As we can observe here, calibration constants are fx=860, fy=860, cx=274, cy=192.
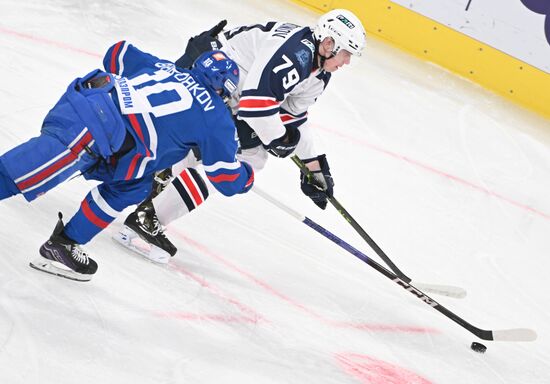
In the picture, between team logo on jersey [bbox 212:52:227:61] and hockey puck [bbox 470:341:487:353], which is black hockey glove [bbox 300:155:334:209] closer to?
hockey puck [bbox 470:341:487:353]

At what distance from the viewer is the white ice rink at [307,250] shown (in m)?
2.64

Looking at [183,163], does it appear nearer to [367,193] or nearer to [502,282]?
[367,193]

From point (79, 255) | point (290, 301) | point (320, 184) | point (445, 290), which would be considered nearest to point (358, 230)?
point (320, 184)

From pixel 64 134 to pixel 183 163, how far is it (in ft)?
3.13

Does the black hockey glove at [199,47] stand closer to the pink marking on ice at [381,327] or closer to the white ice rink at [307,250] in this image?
the white ice rink at [307,250]

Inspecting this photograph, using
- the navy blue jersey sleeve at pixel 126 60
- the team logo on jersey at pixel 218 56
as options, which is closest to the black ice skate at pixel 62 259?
the navy blue jersey sleeve at pixel 126 60

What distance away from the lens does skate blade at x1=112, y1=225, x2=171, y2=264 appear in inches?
126

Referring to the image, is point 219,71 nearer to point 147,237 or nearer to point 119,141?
point 119,141

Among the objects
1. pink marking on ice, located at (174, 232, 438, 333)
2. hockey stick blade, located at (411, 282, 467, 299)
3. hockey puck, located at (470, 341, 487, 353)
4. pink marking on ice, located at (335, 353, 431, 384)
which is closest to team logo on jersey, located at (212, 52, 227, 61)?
pink marking on ice, located at (174, 232, 438, 333)

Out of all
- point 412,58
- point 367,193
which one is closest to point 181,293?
point 367,193

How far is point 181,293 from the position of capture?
9.98 ft

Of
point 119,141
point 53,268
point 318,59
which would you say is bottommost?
point 53,268

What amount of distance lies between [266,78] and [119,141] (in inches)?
30.8

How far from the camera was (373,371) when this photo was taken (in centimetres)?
314
